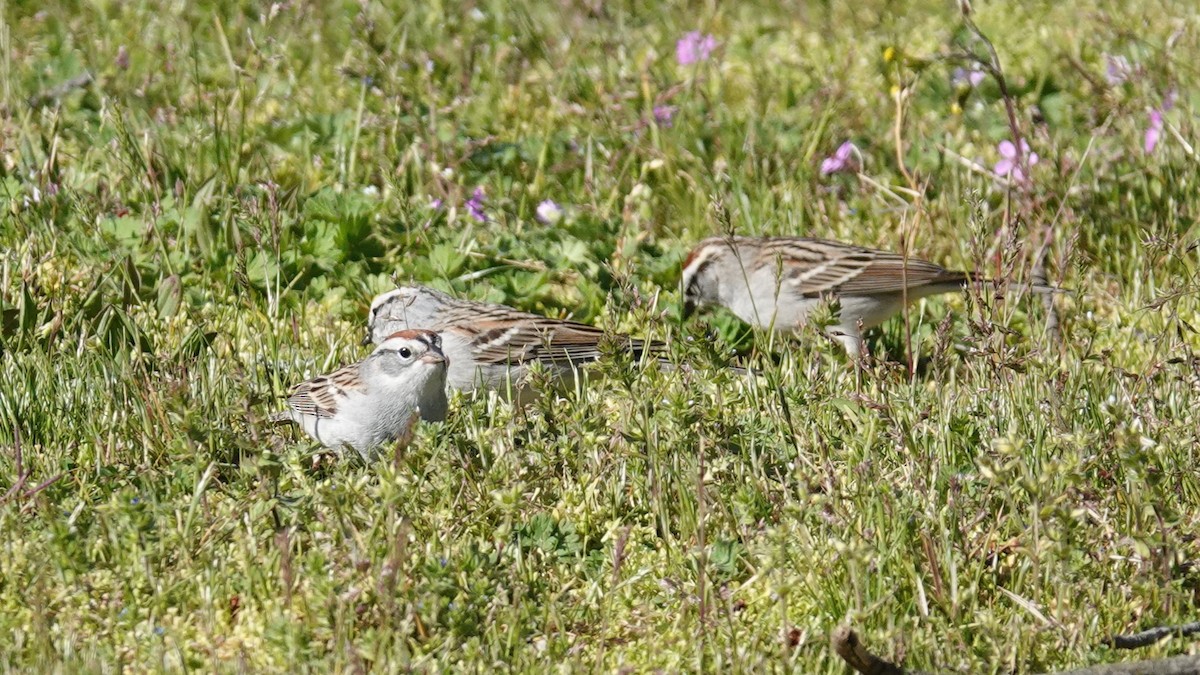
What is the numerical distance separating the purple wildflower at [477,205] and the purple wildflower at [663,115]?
47.4 inches

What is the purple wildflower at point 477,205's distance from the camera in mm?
7371

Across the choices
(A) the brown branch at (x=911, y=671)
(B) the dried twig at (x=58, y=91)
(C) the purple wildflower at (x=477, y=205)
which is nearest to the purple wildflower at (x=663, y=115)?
(C) the purple wildflower at (x=477, y=205)

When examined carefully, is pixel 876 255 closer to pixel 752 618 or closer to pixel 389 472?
pixel 752 618

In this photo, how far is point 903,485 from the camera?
4777mm

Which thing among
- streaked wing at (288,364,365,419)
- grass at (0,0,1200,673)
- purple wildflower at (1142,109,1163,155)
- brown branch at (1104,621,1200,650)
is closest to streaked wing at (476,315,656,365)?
grass at (0,0,1200,673)

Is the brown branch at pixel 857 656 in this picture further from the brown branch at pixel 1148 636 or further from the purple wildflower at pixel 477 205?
the purple wildflower at pixel 477 205

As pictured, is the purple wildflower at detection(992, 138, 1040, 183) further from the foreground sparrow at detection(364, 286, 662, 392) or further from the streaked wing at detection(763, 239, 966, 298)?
the foreground sparrow at detection(364, 286, 662, 392)

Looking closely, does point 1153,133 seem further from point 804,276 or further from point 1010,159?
point 804,276

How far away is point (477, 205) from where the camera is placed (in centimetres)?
747

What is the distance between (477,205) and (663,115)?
54.3 inches

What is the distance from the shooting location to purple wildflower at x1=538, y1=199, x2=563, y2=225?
745 centimetres

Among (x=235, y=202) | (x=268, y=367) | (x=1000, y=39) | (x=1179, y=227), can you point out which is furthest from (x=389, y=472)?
(x=1000, y=39)

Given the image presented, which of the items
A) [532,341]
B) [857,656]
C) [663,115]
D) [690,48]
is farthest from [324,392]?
[690,48]

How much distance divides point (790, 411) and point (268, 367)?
2.06m
